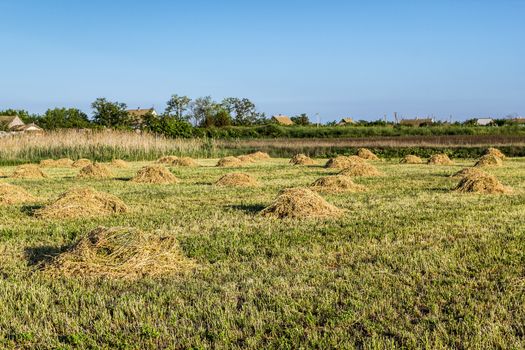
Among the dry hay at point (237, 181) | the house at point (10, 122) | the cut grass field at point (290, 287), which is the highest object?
the house at point (10, 122)

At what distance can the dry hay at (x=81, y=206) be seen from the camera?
1005cm

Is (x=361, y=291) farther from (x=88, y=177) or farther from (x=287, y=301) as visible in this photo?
(x=88, y=177)

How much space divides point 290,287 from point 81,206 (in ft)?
19.5

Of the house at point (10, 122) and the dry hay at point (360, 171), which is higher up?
the house at point (10, 122)

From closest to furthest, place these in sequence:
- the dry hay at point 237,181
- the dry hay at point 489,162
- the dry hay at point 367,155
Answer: the dry hay at point 237,181 < the dry hay at point 489,162 < the dry hay at point 367,155

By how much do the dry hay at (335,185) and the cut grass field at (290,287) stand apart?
11.4 ft

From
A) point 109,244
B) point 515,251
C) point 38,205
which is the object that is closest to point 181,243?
point 109,244

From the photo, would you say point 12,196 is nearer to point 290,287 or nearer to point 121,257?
point 121,257

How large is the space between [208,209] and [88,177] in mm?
9260

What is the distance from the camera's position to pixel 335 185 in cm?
1373

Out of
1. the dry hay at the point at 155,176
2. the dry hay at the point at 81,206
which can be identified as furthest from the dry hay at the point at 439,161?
the dry hay at the point at 81,206

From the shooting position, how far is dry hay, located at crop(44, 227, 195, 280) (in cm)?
618

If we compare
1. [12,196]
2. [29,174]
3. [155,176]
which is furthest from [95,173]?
[12,196]

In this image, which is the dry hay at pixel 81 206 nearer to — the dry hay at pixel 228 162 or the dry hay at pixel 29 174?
the dry hay at pixel 29 174
